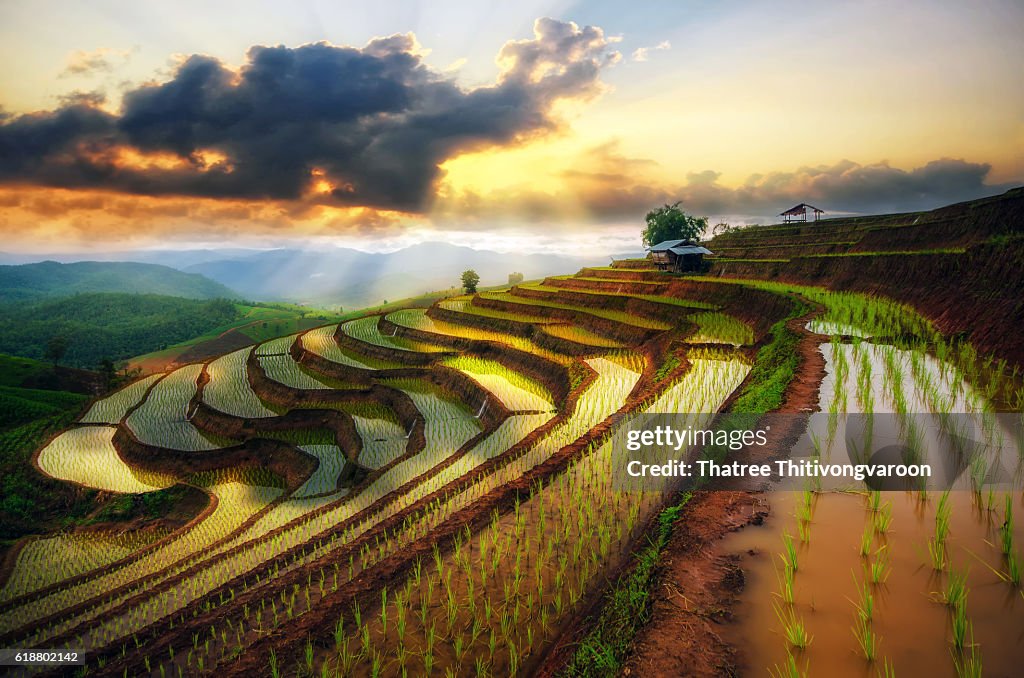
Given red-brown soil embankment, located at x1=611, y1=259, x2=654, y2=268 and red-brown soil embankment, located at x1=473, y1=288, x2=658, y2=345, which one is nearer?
red-brown soil embankment, located at x1=473, y1=288, x2=658, y2=345

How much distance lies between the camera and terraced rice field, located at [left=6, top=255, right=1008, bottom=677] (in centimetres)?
393

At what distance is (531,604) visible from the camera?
3.85 m

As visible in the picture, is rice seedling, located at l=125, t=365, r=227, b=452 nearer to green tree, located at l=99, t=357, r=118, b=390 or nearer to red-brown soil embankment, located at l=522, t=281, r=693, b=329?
red-brown soil embankment, located at l=522, t=281, r=693, b=329

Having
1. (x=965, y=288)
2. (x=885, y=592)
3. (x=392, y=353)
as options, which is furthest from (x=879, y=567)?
(x=392, y=353)

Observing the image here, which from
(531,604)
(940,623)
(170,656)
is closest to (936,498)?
(940,623)

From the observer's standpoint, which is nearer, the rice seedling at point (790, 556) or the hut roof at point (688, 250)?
the rice seedling at point (790, 556)

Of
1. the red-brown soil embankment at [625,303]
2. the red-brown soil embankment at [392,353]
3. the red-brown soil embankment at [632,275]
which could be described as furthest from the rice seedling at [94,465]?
the red-brown soil embankment at [632,275]

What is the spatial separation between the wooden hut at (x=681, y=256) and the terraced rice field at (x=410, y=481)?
19.7 feet

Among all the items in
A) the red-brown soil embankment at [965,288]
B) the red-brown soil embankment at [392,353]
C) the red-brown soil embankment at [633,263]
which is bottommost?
the red-brown soil embankment at [392,353]

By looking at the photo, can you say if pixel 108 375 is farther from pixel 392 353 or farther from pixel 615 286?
pixel 615 286

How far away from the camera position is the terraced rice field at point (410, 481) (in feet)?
12.9

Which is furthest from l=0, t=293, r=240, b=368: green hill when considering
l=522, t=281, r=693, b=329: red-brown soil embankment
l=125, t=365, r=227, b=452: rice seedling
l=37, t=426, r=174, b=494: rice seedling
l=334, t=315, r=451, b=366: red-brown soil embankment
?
l=522, t=281, r=693, b=329: red-brown soil embankment

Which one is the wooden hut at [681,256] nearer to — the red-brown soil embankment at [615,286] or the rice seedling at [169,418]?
the red-brown soil embankment at [615,286]

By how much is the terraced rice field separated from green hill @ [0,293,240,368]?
72.7 metres
